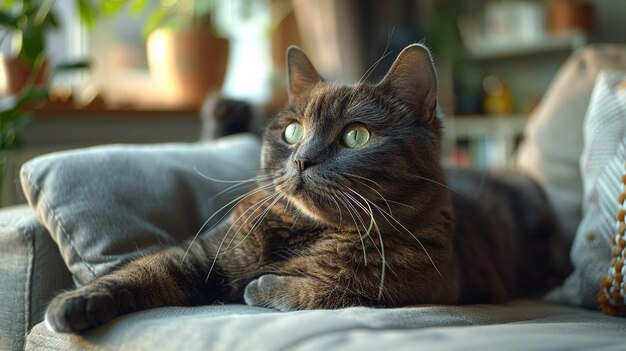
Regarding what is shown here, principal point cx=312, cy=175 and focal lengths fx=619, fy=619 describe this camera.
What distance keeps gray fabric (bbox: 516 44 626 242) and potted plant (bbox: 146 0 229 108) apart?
1.36 metres

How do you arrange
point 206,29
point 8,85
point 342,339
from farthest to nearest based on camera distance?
1. point 206,29
2. point 8,85
3. point 342,339

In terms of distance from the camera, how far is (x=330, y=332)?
0.79 metres

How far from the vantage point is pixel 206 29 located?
103 inches

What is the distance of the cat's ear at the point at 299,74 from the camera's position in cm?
125

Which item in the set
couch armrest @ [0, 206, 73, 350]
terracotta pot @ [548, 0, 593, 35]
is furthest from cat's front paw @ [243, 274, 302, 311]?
terracotta pot @ [548, 0, 593, 35]

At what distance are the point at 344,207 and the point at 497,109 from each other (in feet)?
10.5

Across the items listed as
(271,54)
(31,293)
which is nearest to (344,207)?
(31,293)

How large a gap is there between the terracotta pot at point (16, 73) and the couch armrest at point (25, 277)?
42.0 inches

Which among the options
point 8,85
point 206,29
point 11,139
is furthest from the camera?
point 206,29

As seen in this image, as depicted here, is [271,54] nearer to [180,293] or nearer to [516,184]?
[516,184]

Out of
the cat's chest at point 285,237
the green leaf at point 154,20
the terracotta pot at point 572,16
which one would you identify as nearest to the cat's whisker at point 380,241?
the cat's chest at point 285,237

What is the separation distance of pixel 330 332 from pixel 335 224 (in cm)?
31

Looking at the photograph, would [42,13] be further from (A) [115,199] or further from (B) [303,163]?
(B) [303,163]

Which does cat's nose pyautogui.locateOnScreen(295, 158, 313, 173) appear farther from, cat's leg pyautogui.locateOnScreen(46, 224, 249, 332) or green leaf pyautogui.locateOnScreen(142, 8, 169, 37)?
green leaf pyautogui.locateOnScreen(142, 8, 169, 37)
